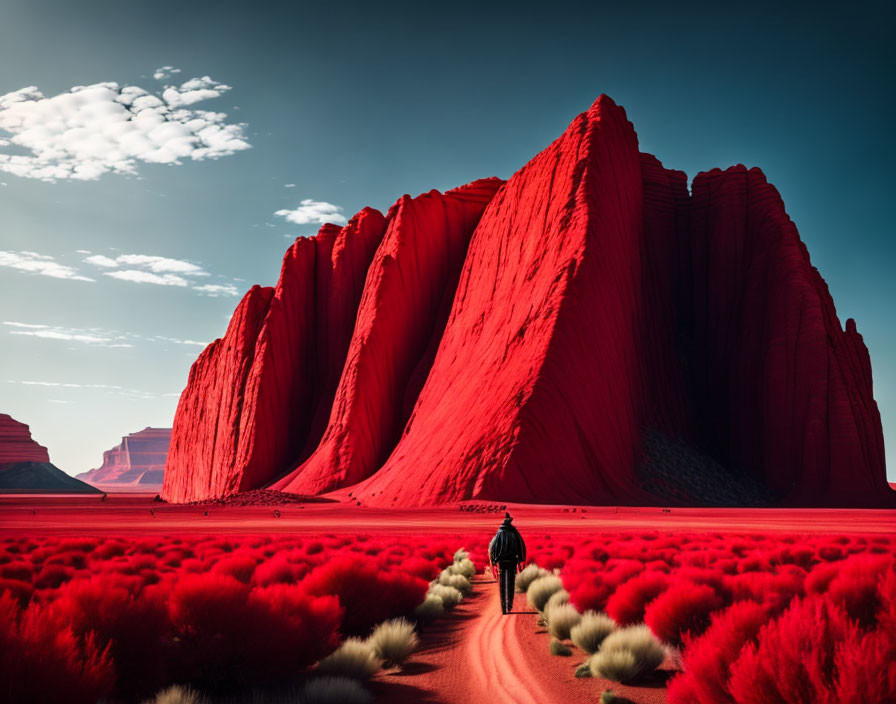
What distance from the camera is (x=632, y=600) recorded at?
8859 millimetres

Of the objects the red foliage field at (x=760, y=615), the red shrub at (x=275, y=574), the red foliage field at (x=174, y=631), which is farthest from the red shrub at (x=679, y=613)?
the red shrub at (x=275, y=574)

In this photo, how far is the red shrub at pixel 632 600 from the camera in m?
8.84

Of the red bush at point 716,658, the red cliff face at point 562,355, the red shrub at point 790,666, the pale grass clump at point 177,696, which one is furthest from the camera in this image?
the red cliff face at point 562,355

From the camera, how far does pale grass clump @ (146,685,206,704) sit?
5.03 metres

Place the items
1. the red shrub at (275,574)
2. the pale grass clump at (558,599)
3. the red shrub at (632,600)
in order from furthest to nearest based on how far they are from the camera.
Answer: the pale grass clump at (558,599) → the red shrub at (275,574) → the red shrub at (632,600)

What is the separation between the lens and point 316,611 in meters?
7.28

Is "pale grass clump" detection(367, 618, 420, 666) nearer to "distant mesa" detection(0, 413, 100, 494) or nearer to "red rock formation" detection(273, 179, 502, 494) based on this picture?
"red rock formation" detection(273, 179, 502, 494)

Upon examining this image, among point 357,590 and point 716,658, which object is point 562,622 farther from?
point 716,658

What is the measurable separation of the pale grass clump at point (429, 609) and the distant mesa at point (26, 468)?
5246 inches

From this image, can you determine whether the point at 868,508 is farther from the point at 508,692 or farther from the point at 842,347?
the point at 508,692

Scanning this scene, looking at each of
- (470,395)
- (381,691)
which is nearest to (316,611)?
(381,691)

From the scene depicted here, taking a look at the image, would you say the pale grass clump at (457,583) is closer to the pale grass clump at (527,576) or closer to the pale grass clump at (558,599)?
the pale grass clump at (527,576)

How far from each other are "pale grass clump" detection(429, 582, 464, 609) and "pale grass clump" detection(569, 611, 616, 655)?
153 inches

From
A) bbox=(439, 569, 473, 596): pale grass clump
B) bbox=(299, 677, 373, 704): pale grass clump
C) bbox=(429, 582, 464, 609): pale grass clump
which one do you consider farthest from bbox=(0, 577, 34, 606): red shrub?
bbox=(439, 569, 473, 596): pale grass clump
